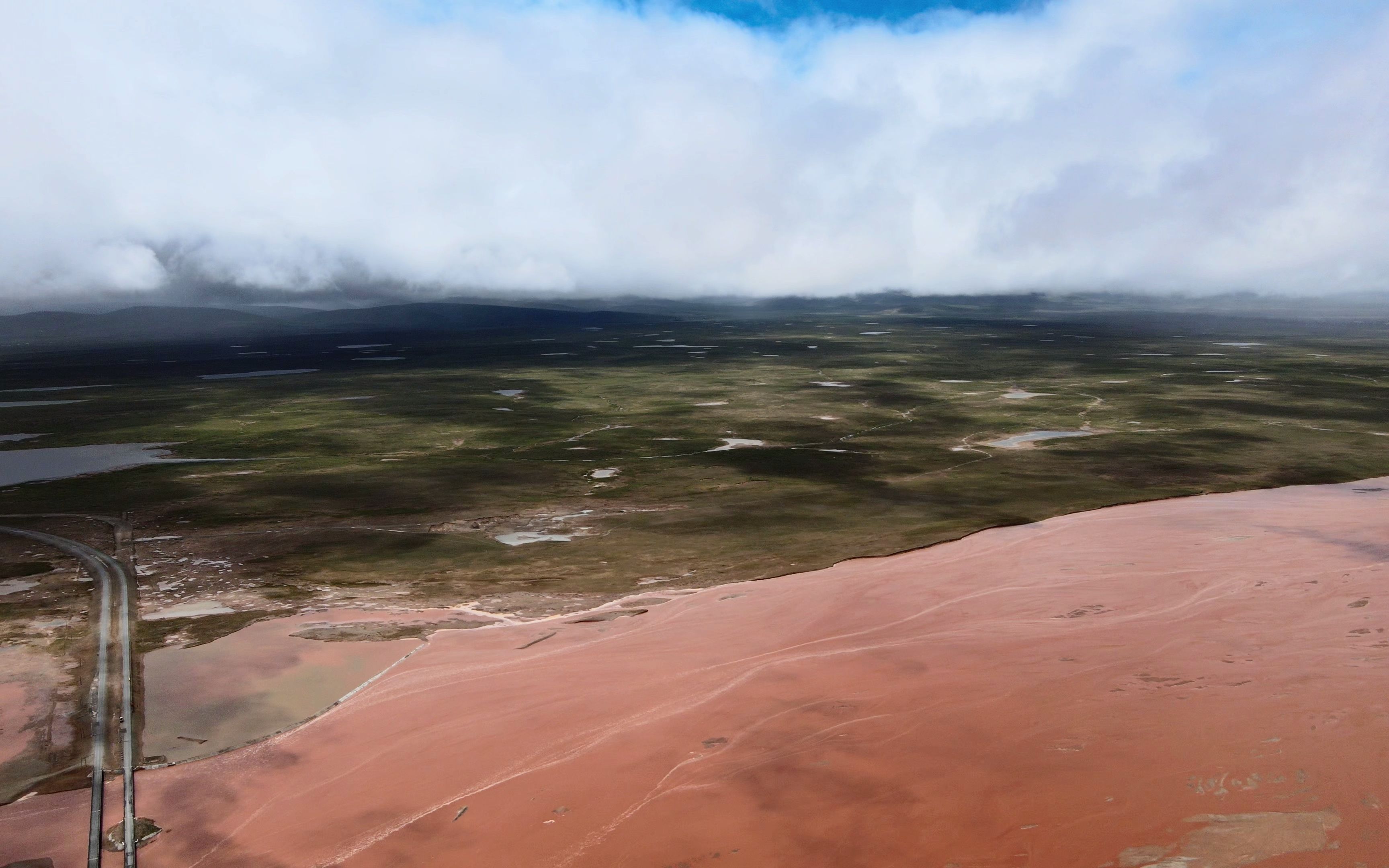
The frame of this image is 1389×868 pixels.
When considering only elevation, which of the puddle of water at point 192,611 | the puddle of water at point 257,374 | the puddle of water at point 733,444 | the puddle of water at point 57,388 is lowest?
the puddle of water at point 57,388

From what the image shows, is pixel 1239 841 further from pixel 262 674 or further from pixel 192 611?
pixel 192 611

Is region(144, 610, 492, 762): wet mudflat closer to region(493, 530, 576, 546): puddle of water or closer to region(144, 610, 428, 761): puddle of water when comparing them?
region(144, 610, 428, 761): puddle of water

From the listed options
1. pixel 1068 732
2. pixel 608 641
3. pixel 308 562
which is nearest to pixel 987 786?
pixel 1068 732

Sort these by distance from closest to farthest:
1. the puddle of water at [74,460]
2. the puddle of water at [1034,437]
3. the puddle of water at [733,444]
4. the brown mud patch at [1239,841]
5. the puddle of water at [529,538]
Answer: the brown mud patch at [1239,841] < the puddle of water at [529,538] < the puddle of water at [74,460] < the puddle of water at [733,444] < the puddle of water at [1034,437]

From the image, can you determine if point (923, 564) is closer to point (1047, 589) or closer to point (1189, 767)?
point (1047, 589)

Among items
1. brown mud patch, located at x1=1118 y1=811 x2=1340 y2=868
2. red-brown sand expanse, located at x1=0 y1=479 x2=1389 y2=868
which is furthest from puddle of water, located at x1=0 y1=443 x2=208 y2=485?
brown mud patch, located at x1=1118 y1=811 x2=1340 y2=868

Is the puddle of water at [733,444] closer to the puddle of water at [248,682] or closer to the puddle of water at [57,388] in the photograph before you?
the puddle of water at [248,682]

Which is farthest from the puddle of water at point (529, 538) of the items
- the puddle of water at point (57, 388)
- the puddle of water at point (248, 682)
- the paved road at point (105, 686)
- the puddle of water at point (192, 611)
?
the puddle of water at point (57, 388)
